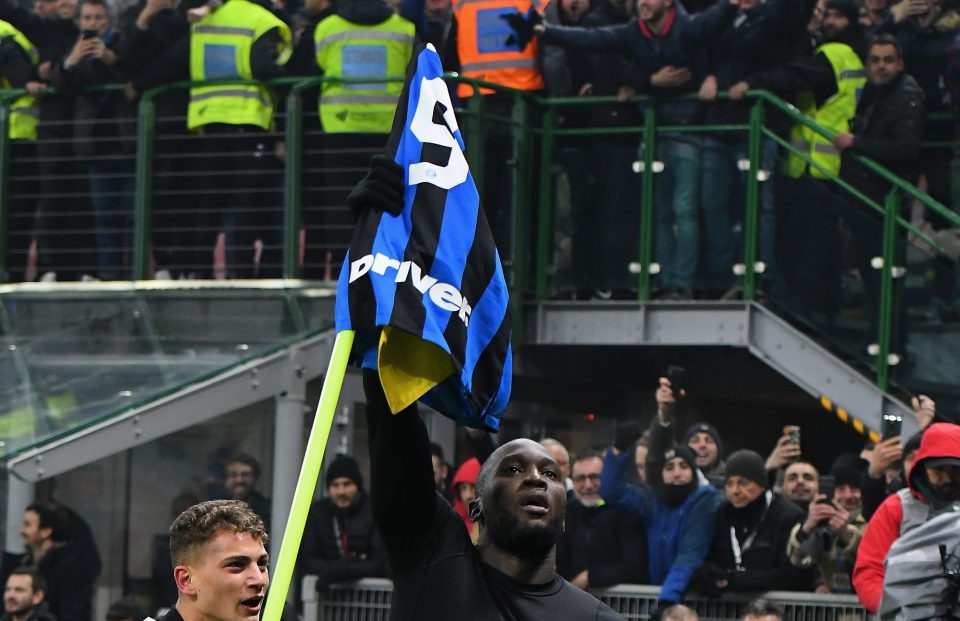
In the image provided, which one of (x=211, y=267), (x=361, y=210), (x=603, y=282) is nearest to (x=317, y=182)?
(x=211, y=267)

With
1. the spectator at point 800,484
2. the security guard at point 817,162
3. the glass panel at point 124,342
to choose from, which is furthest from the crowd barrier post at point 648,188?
the spectator at point 800,484

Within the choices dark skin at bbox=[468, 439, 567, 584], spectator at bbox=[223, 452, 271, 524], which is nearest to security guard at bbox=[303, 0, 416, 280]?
spectator at bbox=[223, 452, 271, 524]

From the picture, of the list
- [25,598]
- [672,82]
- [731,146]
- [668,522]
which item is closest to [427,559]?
[668,522]

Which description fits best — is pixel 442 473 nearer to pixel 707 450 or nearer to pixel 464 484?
pixel 464 484

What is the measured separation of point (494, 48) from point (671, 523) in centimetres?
378

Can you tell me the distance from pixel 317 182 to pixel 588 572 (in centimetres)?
365

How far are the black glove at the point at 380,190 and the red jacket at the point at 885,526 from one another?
338cm

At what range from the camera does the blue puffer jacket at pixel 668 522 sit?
11.2 meters

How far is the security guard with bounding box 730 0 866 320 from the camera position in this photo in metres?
12.6

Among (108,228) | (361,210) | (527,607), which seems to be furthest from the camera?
(108,228)

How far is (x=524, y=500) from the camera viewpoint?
589 cm

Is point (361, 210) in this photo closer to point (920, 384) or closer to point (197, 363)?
point (920, 384)

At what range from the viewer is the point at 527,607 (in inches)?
230

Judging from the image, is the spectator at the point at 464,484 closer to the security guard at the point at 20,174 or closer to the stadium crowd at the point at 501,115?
the stadium crowd at the point at 501,115
